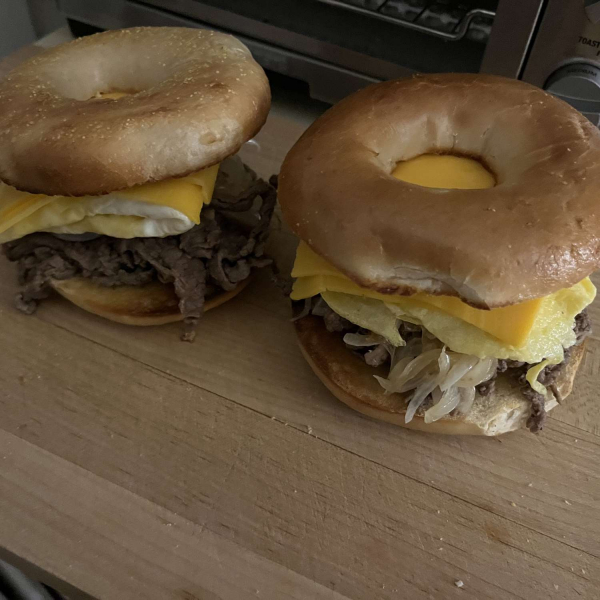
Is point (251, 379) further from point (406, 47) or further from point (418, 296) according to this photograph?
point (406, 47)

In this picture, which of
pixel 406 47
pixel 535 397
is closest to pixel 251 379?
pixel 535 397

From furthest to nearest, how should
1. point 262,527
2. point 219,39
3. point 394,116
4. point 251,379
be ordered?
point 219,39, point 251,379, point 394,116, point 262,527

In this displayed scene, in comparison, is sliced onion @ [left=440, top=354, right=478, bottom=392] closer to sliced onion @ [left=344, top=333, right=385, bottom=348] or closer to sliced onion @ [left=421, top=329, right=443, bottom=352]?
sliced onion @ [left=421, top=329, right=443, bottom=352]

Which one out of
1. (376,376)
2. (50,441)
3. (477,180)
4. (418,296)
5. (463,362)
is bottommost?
(50,441)

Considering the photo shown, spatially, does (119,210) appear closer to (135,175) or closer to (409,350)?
(135,175)

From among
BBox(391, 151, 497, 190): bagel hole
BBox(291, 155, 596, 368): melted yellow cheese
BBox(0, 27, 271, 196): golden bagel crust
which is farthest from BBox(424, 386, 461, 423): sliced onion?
BBox(0, 27, 271, 196): golden bagel crust

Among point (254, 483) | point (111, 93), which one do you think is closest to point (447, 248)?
point (254, 483)
